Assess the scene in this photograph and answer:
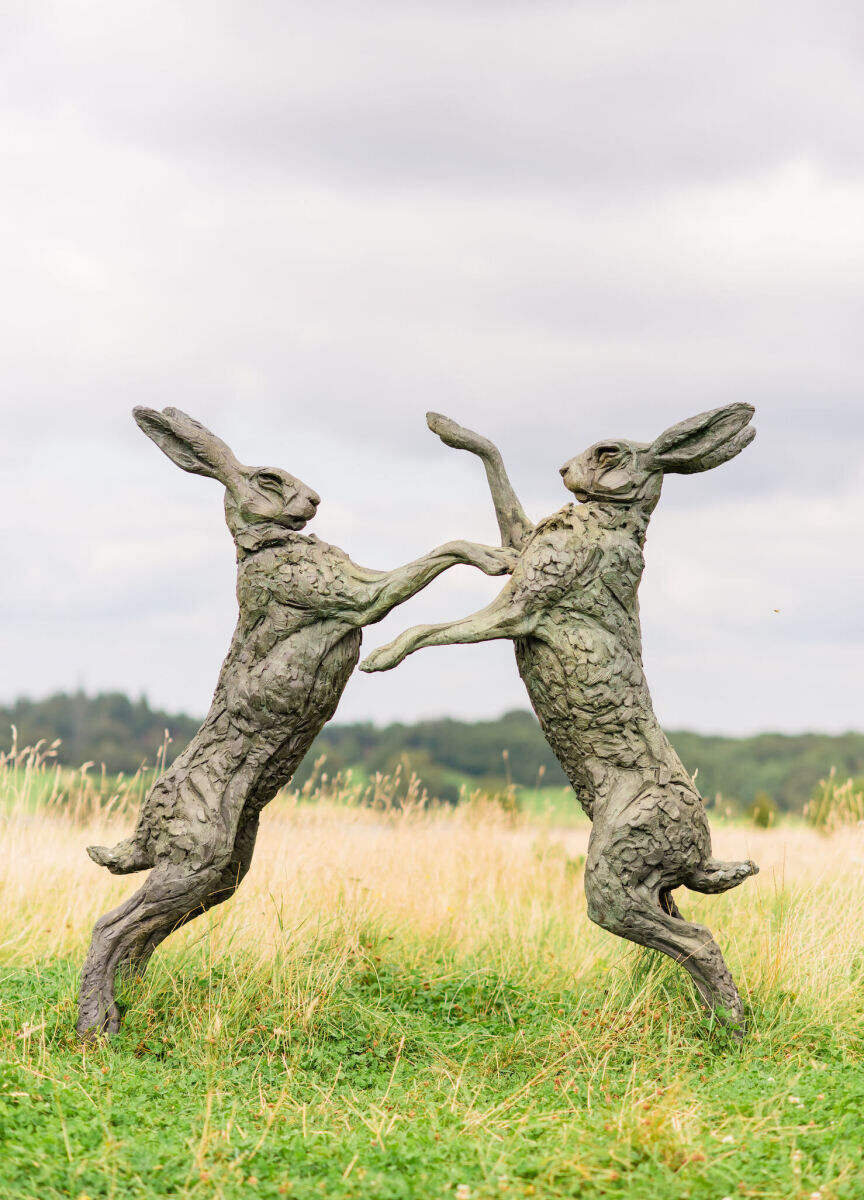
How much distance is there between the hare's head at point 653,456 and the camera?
5312 millimetres

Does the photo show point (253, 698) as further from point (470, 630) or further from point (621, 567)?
point (621, 567)

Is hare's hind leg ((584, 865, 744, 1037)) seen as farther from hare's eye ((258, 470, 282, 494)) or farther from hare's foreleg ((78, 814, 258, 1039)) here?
hare's eye ((258, 470, 282, 494))

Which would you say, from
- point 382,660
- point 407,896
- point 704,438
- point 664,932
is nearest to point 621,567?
point 704,438

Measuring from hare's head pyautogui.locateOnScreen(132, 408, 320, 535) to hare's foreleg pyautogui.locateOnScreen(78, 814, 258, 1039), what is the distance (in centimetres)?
156

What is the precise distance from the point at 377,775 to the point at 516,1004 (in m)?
3.01

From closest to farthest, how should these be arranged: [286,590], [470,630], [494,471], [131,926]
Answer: [470,630] → [286,590] → [131,926] → [494,471]

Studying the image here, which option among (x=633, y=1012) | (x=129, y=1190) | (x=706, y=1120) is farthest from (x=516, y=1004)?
(x=129, y=1190)

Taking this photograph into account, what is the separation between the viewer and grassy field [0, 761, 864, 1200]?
3.89 meters

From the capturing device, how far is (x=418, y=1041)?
5.54m

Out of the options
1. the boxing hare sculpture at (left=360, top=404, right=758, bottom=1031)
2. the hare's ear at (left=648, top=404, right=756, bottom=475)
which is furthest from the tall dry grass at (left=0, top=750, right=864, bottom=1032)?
the hare's ear at (left=648, top=404, right=756, bottom=475)

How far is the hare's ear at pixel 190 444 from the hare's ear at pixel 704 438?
2023 mm

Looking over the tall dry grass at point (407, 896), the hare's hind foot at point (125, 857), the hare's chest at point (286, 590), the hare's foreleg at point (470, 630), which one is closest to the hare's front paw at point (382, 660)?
the hare's foreleg at point (470, 630)

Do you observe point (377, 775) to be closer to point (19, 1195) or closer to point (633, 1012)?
point (633, 1012)

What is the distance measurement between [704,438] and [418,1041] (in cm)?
320
